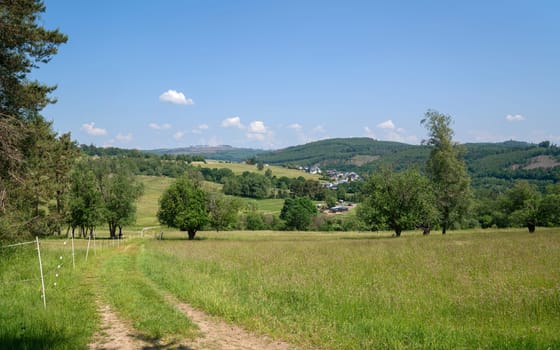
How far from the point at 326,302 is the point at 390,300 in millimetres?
1810

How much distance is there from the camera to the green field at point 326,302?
809 cm

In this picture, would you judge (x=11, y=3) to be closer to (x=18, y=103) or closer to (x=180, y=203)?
(x=18, y=103)

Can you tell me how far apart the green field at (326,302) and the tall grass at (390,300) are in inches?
1.3

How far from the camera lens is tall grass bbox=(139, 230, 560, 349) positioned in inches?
317

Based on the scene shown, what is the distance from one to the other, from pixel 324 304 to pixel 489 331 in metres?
4.12

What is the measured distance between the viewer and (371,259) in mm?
19562

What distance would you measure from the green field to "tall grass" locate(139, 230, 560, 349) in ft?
0.11

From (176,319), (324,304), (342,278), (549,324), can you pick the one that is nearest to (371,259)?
(342,278)

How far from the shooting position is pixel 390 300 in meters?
10.8

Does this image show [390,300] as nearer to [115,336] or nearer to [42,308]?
[115,336]

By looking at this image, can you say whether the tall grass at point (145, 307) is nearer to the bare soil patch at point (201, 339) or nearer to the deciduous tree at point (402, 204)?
the bare soil patch at point (201, 339)

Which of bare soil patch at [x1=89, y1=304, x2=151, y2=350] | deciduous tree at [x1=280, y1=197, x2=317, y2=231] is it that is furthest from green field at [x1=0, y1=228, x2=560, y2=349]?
deciduous tree at [x1=280, y1=197, x2=317, y2=231]

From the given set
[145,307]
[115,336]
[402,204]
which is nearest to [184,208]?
[402,204]

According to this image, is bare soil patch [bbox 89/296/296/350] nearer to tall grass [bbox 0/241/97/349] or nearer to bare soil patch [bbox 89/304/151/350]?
bare soil patch [bbox 89/304/151/350]
